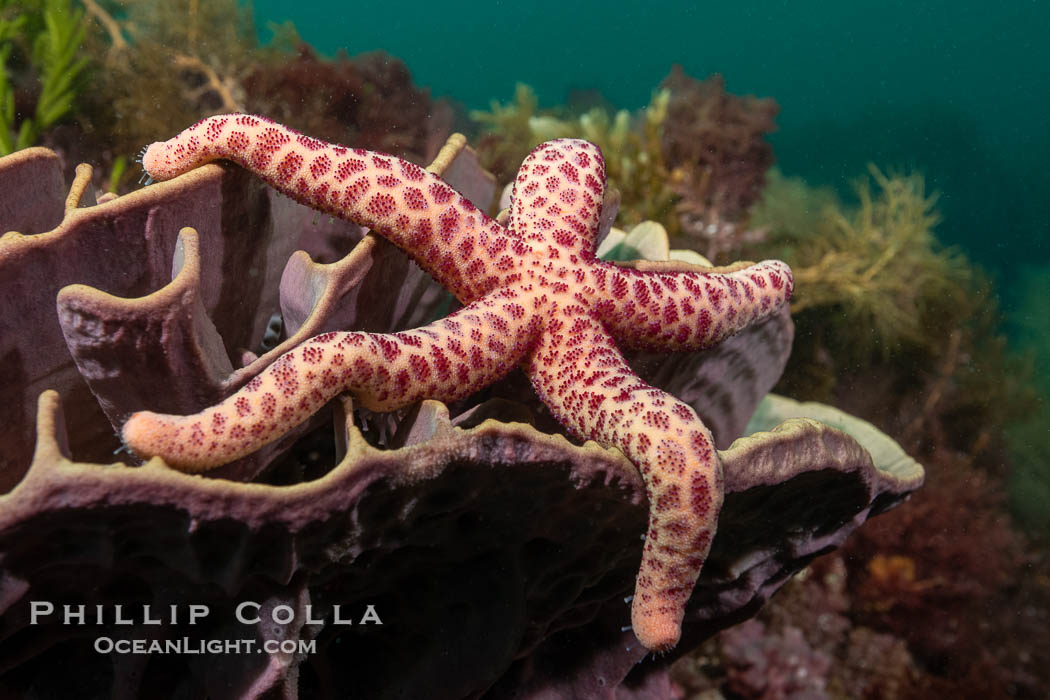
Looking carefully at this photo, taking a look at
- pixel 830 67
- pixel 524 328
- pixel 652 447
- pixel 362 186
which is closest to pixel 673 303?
pixel 524 328

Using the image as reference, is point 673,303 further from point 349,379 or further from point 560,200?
point 349,379

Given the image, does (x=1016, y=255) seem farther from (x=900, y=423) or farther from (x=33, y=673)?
(x=33, y=673)

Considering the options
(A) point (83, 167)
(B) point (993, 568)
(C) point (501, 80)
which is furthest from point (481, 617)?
(C) point (501, 80)

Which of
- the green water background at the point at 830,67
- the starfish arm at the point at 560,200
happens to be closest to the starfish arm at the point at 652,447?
the starfish arm at the point at 560,200

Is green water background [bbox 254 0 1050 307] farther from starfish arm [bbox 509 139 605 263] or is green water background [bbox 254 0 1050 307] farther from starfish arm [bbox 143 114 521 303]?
starfish arm [bbox 143 114 521 303]

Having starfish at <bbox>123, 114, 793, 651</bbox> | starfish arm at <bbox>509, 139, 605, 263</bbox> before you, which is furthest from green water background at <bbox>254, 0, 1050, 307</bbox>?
starfish at <bbox>123, 114, 793, 651</bbox>

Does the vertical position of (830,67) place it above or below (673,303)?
above

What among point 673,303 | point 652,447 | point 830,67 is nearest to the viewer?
point 652,447

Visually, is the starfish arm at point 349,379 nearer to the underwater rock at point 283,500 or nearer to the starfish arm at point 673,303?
the underwater rock at point 283,500
